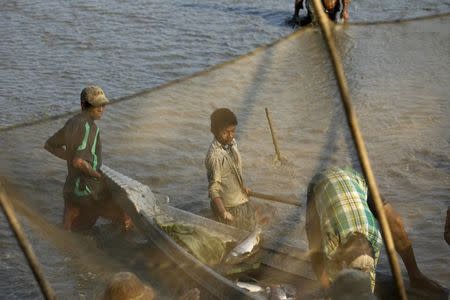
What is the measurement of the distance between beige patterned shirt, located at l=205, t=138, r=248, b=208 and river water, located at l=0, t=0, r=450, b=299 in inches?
29.7

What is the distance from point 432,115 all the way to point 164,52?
5.91 m

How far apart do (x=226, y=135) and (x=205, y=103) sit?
204 inches

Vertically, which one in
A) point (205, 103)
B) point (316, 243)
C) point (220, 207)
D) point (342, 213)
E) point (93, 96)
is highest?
point (93, 96)

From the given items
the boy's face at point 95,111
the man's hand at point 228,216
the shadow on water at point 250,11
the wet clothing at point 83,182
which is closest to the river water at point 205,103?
the shadow on water at point 250,11

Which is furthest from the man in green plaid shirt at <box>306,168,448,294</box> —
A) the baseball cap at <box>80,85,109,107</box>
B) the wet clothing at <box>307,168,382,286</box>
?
the baseball cap at <box>80,85,109,107</box>

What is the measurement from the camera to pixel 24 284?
6359mm

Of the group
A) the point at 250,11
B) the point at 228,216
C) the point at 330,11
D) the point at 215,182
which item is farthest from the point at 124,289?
the point at 250,11

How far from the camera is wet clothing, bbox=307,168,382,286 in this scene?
14.0 ft

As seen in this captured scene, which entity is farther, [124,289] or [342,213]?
[342,213]

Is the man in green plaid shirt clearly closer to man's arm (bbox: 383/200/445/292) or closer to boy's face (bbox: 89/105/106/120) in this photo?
man's arm (bbox: 383/200/445/292)

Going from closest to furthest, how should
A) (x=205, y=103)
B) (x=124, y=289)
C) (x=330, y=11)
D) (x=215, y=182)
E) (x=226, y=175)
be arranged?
1. (x=124, y=289)
2. (x=215, y=182)
3. (x=226, y=175)
4. (x=205, y=103)
5. (x=330, y=11)

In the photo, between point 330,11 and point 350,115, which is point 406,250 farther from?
point 330,11

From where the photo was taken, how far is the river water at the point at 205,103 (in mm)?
7180

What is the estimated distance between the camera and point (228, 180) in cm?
593
